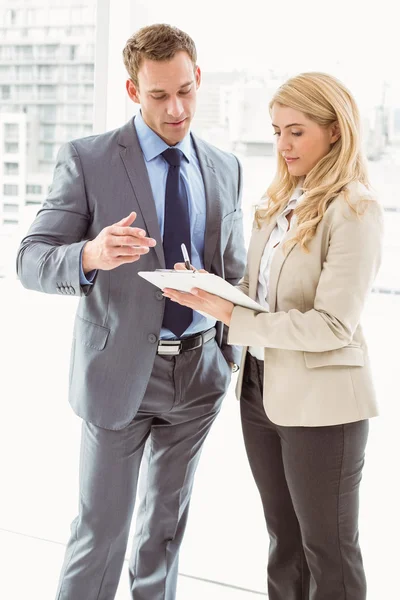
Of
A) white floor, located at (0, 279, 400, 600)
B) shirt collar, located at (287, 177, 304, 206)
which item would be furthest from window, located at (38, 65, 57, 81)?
shirt collar, located at (287, 177, 304, 206)

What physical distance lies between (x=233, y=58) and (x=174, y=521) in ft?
5.66

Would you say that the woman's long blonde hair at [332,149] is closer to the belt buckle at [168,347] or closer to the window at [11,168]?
the belt buckle at [168,347]

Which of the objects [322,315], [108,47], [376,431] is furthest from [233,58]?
[376,431]

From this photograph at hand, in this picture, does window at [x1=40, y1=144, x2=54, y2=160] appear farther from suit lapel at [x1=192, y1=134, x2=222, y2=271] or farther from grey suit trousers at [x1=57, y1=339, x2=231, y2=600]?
grey suit trousers at [x1=57, y1=339, x2=231, y2=600]

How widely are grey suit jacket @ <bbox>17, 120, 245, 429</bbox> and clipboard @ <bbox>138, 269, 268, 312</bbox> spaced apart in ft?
0.61

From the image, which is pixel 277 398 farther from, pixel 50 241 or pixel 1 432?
pixel 1 432

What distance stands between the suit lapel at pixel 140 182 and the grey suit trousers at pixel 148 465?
0.34 metres

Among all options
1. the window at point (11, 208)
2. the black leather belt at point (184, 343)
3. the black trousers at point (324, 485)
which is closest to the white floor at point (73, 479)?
the window at point (11, 208)

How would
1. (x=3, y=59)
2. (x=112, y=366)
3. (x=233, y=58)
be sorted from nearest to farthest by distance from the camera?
(x=112, y=366), (x=233, y=58), (x=3, y=59)

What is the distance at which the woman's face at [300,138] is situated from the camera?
1612 millimetres

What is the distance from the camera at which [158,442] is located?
1956mm

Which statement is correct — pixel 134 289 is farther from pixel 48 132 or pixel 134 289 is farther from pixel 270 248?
pixel 48 132

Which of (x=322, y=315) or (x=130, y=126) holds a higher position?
(x=130, y=126)

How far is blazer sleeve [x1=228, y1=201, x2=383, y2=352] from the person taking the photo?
4.91ft
